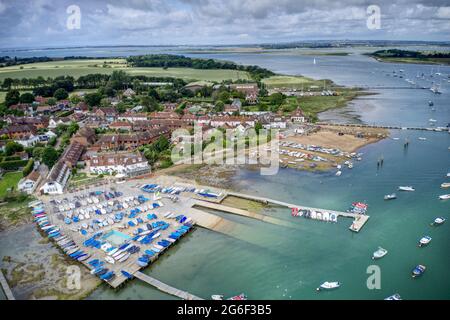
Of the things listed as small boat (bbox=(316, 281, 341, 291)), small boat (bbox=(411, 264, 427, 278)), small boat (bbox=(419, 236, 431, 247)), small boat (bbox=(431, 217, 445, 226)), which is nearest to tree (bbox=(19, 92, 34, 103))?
small boat (bbox=(316, 281, 341, 291))

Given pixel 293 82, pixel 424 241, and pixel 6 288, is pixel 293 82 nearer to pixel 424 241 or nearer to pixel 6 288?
pixel 424 241

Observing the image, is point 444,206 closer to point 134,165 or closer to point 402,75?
point 134,165

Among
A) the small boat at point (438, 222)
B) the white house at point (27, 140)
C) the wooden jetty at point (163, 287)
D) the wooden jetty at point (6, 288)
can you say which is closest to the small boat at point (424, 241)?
the small boat at point (438, 222)

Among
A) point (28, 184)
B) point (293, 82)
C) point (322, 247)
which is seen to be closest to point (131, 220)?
point (28, 184)

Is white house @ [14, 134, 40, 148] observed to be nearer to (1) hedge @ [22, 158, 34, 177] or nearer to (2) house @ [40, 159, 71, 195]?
(1) hedge @ [22, 158, 34, 177]

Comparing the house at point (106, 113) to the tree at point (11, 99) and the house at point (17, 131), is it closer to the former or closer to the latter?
the house at point (17, 131)
